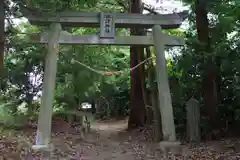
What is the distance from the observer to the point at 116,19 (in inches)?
300

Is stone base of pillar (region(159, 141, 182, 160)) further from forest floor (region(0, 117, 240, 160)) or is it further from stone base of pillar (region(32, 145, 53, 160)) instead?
stone base of pillar (region(32, 145, 53, 160))

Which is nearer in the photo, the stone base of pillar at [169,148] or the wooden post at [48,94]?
the wooden post at [48,94]

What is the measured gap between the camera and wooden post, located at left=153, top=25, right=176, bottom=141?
23.4 feet

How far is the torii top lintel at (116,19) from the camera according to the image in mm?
7321

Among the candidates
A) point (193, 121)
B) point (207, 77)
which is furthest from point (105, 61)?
point (193, 121)

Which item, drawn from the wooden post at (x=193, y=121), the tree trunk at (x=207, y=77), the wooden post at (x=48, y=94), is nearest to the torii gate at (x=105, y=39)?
the wooden post at (x=48, y=94)

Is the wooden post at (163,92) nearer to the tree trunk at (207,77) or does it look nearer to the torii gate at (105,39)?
the torii gate at (105,39)

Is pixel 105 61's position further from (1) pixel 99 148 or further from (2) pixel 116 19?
(2) pixel 116 19

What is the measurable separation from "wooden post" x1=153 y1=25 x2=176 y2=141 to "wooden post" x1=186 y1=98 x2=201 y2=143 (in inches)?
67.1

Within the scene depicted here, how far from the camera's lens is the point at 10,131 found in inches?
351

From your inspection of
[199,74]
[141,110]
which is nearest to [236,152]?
[199,74]

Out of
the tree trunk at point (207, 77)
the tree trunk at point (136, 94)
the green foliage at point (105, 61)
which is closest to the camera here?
the green foliage at point (105, 61)

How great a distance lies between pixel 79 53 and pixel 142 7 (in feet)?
11.3

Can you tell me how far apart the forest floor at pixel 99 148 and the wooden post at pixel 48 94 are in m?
0.51
